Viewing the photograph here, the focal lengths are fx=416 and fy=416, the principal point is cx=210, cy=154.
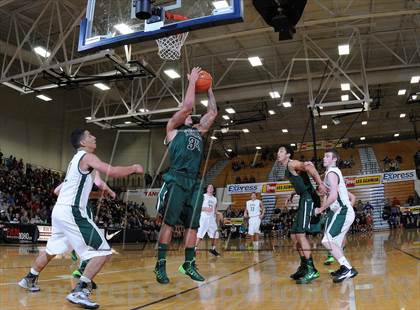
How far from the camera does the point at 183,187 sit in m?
4.62

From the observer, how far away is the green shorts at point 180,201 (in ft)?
14.9

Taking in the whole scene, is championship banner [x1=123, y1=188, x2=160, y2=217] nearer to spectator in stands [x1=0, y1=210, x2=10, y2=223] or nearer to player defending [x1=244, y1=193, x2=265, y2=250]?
spectator in stands [x1=0, y1=210, x2=10, y2=223]

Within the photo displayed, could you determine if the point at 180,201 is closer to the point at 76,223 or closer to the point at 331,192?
the point at 76,223

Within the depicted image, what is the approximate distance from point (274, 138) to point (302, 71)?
53.2 feet

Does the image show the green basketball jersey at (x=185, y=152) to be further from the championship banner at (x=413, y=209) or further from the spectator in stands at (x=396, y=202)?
the spectator in stands at (x=396, y=202)

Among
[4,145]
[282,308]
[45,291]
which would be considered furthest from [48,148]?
[282,308]

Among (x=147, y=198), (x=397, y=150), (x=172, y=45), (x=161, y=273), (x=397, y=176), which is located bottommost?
(x=161, y=273)

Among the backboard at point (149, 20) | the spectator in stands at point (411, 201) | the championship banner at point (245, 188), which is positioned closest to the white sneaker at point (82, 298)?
the backboard at point (149, 20)

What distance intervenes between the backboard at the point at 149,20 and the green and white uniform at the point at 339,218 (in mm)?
2770

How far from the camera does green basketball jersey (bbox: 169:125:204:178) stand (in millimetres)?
4691

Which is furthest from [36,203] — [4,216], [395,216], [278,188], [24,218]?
[395,216]

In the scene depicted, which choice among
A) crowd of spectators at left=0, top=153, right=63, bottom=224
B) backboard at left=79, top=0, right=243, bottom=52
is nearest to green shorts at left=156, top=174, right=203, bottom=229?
backboard at left=79, top=0, right=243, bottom=52

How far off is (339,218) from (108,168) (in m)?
3.22

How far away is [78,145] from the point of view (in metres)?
4.12
